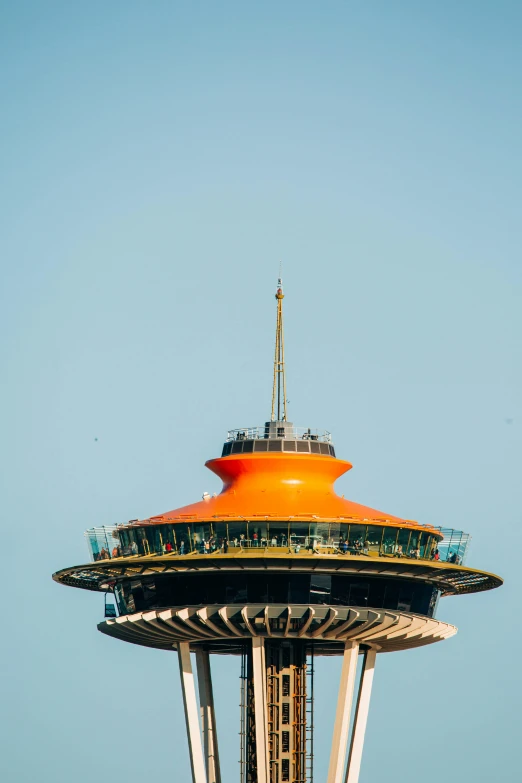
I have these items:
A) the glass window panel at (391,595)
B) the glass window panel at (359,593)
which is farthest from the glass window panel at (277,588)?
the glass window panel at (391,595)

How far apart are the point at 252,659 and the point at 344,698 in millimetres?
6025

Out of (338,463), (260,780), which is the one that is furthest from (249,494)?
(260,780)

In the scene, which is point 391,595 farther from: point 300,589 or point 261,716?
point 261,716

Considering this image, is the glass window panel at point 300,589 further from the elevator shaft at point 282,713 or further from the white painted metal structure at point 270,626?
the elevator shaft at point 282,713

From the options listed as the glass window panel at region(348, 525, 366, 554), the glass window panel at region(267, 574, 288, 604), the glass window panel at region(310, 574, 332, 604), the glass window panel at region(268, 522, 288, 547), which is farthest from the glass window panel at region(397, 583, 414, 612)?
the glass window panel at region(268, 522, 288, 547)

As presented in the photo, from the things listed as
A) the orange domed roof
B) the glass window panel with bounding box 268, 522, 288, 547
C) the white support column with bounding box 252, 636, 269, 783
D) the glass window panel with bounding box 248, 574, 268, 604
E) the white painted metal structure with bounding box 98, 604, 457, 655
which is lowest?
the white support column with bounding box 252, 636, 269, 783

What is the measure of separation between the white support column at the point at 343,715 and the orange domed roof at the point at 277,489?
→ 8.46 meters

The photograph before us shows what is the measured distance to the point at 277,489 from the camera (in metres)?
141

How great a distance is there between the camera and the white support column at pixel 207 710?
473ft

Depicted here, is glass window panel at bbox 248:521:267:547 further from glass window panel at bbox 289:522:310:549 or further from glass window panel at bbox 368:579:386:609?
glass window panel at bbox 368:579:386:609

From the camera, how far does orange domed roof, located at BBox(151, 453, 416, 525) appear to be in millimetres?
138500

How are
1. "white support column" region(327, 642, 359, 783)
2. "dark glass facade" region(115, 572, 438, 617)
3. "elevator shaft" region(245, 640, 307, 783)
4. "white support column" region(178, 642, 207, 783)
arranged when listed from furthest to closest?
"white support column" region(178, 642, 207, 783)
"white support column" region(327, 642, 359, 783)
"elevator shaft" region(245, 640, 307, 783)
"dark glass facade" region(115, 572, 438, 617)

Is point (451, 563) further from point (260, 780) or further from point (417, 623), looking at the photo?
point (260, 780)

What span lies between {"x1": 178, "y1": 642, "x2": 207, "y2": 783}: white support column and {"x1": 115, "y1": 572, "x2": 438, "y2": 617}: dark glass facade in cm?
425
